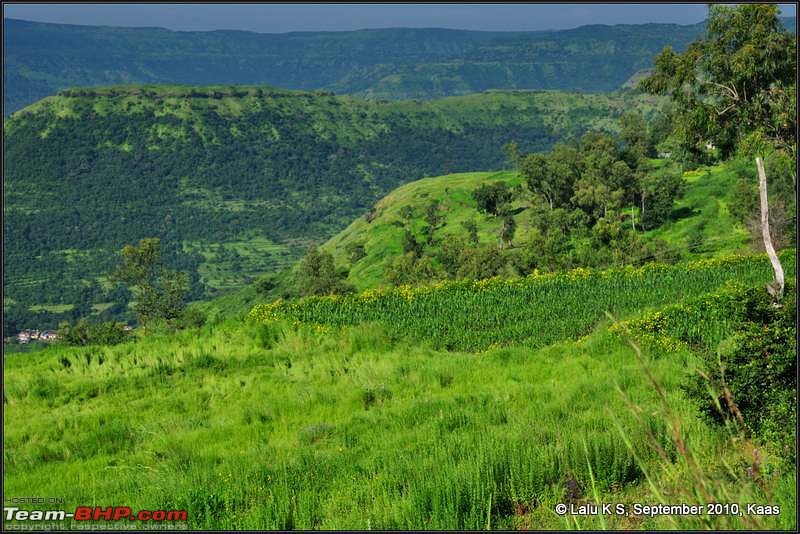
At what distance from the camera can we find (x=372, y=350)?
65.1ft

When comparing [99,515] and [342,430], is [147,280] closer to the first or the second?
[342,430]

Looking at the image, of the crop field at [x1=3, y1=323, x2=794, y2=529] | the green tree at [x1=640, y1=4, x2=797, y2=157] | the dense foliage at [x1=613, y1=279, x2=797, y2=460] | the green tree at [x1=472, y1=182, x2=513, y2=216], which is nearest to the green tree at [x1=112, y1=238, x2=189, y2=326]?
the crop field at [x1=3, y1=323, x2=794, y2=529]

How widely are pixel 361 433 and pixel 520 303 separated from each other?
1770 cm

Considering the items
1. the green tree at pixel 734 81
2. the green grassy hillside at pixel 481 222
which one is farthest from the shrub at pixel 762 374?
the green grassy hillside at pixel 481 222

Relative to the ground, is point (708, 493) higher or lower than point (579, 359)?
higher

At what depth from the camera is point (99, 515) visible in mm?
7629

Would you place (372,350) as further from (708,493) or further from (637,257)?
(637,257)

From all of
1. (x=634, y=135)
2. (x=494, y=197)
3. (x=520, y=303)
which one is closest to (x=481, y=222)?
(x=494, y=197)

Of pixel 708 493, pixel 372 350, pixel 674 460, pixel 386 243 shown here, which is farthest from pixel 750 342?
pixel 386 243

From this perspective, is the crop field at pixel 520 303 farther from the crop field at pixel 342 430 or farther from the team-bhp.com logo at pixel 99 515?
the team-bhp.com logo at pixel 99 515

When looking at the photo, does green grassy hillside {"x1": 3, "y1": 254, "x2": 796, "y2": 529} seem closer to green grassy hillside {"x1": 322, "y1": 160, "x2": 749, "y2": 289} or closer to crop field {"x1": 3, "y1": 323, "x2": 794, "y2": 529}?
crop field {"x1": 3, "y1": 323, "x2": 794, "y2": 529}

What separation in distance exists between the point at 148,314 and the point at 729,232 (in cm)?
5749

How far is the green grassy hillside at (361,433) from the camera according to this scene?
7133mm

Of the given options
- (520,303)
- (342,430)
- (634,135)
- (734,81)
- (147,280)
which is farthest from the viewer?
(634,135)
